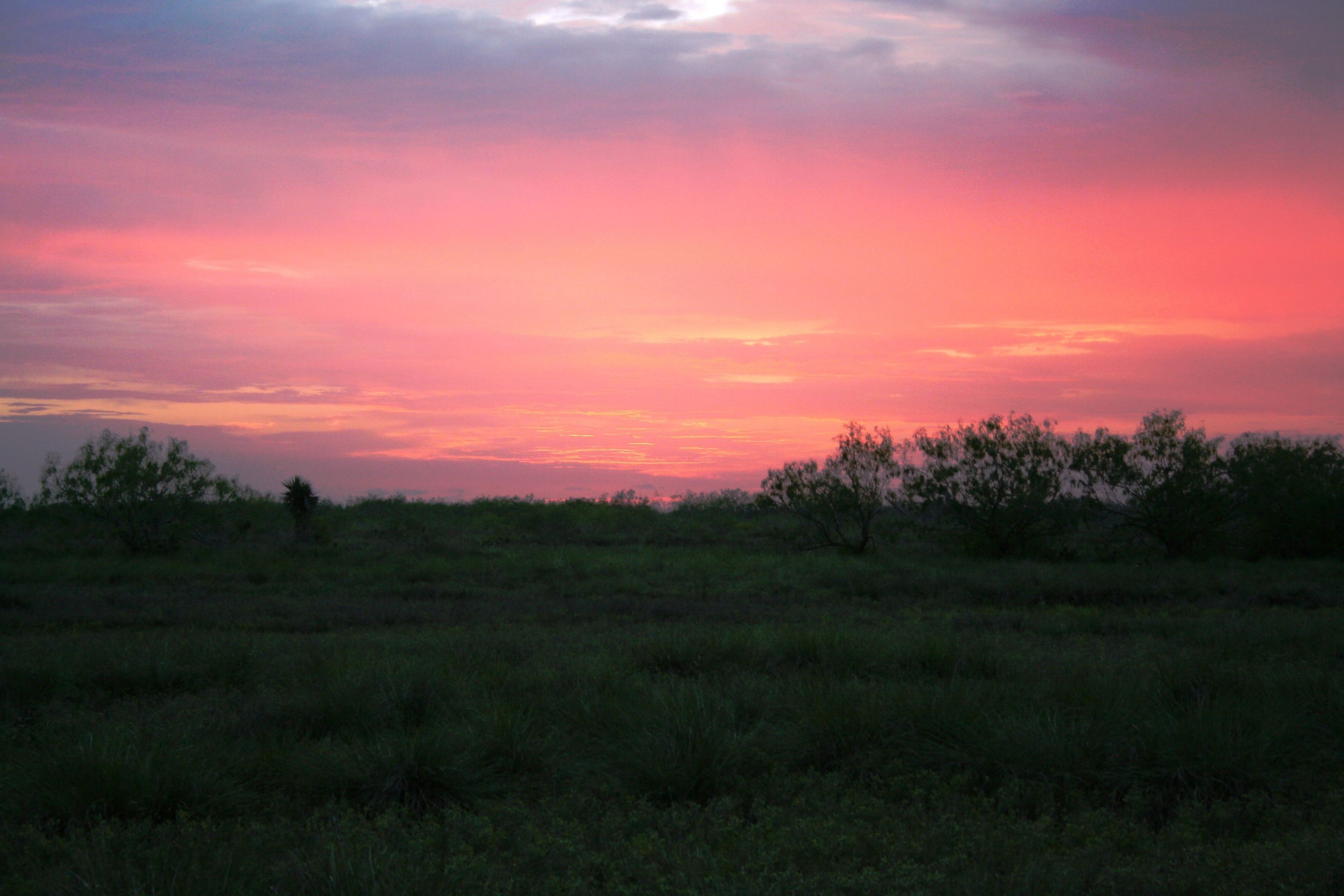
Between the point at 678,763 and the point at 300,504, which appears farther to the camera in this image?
the point at 300,504

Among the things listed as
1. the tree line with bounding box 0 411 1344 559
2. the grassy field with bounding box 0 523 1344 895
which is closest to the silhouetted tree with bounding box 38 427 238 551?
the tree line with bounding box 0 411 1344 559

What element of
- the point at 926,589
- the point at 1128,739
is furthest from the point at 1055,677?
the point at 926,589

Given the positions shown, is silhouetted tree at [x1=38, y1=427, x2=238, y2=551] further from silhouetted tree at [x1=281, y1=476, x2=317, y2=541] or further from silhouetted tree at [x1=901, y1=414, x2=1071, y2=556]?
silhouetted tree at [x1=901, y1=414, x2=1071, y2=556]

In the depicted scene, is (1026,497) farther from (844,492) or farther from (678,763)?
(678,763)

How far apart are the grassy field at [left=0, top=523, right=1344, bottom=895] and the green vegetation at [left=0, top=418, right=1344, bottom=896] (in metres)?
0.03

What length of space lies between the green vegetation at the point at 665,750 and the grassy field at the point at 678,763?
0.03m

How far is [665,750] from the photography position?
640cm

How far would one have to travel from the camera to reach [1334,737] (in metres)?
6.95

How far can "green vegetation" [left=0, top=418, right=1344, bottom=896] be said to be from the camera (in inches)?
188

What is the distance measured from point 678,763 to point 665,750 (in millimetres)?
160

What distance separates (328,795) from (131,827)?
4.09 ft

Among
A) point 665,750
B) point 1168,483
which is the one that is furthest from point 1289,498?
point 665,750

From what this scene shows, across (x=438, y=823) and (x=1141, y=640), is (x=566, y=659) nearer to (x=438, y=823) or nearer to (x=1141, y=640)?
(x=438, y=823)

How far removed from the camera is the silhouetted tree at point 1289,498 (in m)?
26.3
